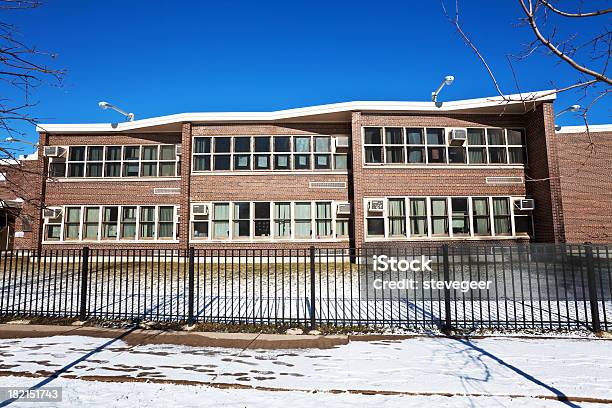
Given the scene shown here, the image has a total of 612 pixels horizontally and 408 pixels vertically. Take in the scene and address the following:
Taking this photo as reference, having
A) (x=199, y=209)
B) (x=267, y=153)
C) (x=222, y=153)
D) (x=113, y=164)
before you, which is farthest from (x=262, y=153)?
(x=113, y=164)

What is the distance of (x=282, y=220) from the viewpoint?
16.5 meters

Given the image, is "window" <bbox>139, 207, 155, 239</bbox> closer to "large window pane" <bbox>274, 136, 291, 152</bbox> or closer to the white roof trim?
"large window pane" <bbox>274, 136, 291, 152</bbox>

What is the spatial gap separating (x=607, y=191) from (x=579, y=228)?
84.1 inches

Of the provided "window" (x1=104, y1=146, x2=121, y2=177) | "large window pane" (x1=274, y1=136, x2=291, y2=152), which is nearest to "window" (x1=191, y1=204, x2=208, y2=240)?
"large window pane" (x1=274, y1=136, x2=291, y2=152)

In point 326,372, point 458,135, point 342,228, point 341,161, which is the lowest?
point 326,372

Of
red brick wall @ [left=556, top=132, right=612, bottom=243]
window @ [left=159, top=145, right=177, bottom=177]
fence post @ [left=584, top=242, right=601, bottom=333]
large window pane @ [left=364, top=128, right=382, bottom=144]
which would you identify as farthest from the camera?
window @ [left=159, top=145, right=177, bottom=177]

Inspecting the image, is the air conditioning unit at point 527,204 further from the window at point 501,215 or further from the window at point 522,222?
the window at point 501,215

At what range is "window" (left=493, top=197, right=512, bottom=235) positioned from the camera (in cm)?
1595

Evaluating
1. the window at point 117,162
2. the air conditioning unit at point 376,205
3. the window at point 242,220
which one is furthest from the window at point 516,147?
the window at point 117,162

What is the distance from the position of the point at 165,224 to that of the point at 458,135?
14.0 m

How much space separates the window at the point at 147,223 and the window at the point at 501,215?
1570 centimetres

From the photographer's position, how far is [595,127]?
16.3 m

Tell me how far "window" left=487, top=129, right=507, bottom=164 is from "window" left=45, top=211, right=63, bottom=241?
800 inches

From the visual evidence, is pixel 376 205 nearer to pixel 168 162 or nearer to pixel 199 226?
pixel 199 226
